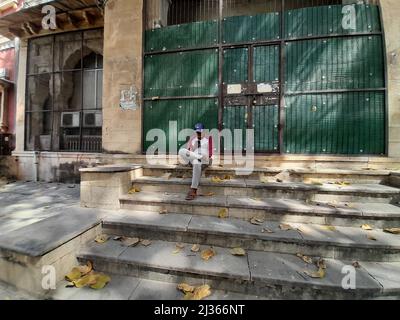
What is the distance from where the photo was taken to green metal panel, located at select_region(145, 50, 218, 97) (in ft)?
18.5

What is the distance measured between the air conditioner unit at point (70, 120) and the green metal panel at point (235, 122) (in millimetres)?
5961

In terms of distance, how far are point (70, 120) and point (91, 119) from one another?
3.01ft

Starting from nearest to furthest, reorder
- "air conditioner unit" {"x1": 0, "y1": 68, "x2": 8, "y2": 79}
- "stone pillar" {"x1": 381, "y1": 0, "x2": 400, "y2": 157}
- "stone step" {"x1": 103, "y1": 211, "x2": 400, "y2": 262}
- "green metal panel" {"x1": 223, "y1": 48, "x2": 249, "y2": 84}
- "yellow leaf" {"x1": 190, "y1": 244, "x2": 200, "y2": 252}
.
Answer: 1. "stone step" {"x1": 103, "y1": 211, "x2": 400, "y2": 262}
2. "yellow leaf" {"x1": 190, "y1": 244, "x2": 200, "y2": 252}
3. "stone pillar" {"x1": 381, "y1": 0, "x2": 400, "y2": 157}
4. "green metal panel" {"x1": 223, "y1": 48, "x2": 249, "y2": 84}
5. "air conditioner unit" {"x1": 0, "y1": 68, "x2": 8, "y2": 79}

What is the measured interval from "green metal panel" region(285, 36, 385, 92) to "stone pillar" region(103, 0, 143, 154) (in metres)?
4.02

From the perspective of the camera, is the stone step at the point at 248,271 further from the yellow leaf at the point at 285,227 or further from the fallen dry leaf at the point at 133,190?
the fallen dry leaf at the point at 133,190

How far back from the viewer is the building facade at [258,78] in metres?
4.95

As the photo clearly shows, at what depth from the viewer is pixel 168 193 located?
4.20 m

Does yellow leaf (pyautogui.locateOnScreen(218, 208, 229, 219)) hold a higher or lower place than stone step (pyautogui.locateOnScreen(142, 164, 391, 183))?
lower

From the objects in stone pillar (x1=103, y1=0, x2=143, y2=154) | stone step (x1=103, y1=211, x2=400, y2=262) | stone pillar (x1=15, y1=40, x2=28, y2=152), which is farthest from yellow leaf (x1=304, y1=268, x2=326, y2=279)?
stone pillar (x1=15, y1=40, x2=28, y2=152)

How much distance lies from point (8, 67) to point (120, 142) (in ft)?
24.8

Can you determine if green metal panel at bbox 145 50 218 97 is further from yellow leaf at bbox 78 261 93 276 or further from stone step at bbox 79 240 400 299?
yellow leaf at bbox 78 261 93 276

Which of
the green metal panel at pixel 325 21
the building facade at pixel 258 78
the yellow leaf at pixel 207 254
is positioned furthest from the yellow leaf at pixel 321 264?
the green metal panel at pixel 325 21

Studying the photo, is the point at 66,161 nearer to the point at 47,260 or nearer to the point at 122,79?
the point at 122,79

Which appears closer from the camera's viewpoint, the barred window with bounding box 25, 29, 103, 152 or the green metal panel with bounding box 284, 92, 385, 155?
the green metal panel with bounding box 284, 92, 385, 155
